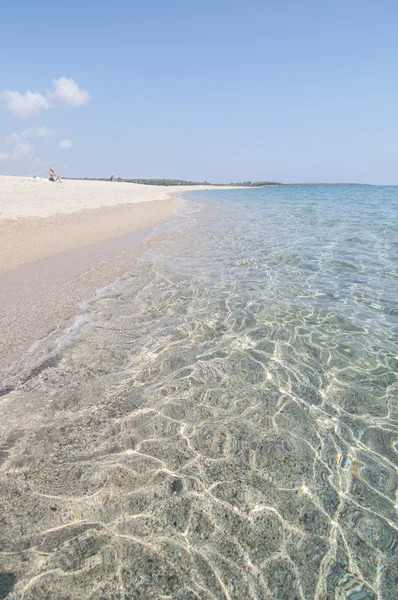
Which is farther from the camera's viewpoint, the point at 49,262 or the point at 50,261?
the point at 50,261

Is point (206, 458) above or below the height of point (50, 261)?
below

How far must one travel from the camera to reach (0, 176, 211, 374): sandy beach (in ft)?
16.5

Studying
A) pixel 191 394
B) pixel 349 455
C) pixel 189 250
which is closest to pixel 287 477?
pixel 349 455

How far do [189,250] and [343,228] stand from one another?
961 centimetres

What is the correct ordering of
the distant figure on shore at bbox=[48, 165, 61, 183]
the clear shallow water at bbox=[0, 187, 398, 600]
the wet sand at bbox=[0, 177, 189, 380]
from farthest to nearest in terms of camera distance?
the distant figure on shore at bbox=[48, 165, 61, 183], the wet sand at bbox=[0, 177, 189, 380], the clear shallow water at bbox=[0, 187, 398, 600]

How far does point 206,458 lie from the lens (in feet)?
8.84

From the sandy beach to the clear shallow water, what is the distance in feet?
2.04

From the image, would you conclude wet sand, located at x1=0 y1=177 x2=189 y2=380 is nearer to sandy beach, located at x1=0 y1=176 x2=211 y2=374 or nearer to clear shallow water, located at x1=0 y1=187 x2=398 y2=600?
sandy beach, located at x1=0 y1=176 x2=211 y2=374

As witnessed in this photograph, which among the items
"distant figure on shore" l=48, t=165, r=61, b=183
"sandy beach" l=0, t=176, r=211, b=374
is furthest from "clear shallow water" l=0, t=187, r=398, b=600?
"distant figure on shore" l=48, t=165, r=61, b=183

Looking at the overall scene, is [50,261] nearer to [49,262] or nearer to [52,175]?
[49,262]

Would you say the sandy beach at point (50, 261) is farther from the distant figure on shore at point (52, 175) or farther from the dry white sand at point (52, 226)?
the distant figure on shore at point (52, 175)

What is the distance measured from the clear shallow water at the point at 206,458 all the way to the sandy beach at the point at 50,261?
62cm

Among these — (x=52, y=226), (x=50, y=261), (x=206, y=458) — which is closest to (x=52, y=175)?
(x=52, y=226)

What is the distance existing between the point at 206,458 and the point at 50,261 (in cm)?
751
